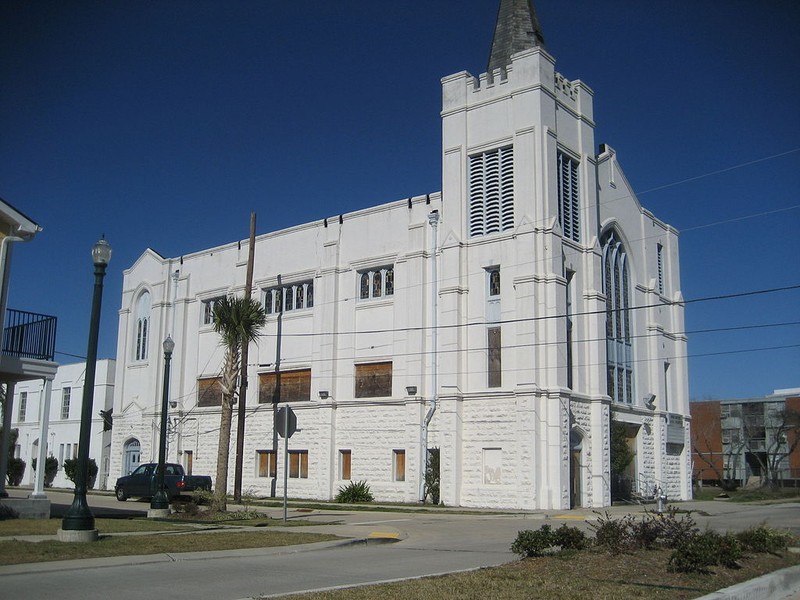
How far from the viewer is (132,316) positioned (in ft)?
160

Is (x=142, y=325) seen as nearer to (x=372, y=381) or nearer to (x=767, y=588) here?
(x=372, y=381)

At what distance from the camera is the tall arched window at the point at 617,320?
37031mm

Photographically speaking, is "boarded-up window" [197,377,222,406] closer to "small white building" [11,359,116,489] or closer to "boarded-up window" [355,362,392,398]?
"small white building" [11,359,116,489]

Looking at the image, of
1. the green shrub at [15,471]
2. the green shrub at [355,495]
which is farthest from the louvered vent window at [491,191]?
the green shrub at [15,471]

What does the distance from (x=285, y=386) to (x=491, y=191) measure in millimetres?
13881

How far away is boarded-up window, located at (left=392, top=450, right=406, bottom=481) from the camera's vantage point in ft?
116

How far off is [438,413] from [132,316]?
22929mm

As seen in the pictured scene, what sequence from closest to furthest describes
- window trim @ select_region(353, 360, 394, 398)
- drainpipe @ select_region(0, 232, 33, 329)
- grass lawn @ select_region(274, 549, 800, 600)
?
grass lawn @ select_region(274, 549, 800, 600)
drainpipe @ select_region(0, 232, 33, 329)
window trim @ select_region(353, 360, 394, 398)

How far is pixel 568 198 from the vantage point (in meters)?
34.7

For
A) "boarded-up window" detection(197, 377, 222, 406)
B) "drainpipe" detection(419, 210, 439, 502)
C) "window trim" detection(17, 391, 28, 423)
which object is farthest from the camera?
"window trim" detection(17, 391, 28, 423)

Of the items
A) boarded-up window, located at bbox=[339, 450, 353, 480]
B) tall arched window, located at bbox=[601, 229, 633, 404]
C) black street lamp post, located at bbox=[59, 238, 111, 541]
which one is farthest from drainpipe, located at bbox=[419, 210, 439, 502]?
black street lamp post, located at bbox=[59, 238, 111, 541]

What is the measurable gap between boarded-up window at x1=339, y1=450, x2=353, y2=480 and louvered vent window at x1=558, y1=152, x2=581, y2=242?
13.6 m

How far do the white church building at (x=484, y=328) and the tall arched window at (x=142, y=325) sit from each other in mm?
4374

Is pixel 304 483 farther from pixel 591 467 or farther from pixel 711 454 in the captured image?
pixel 711 454
